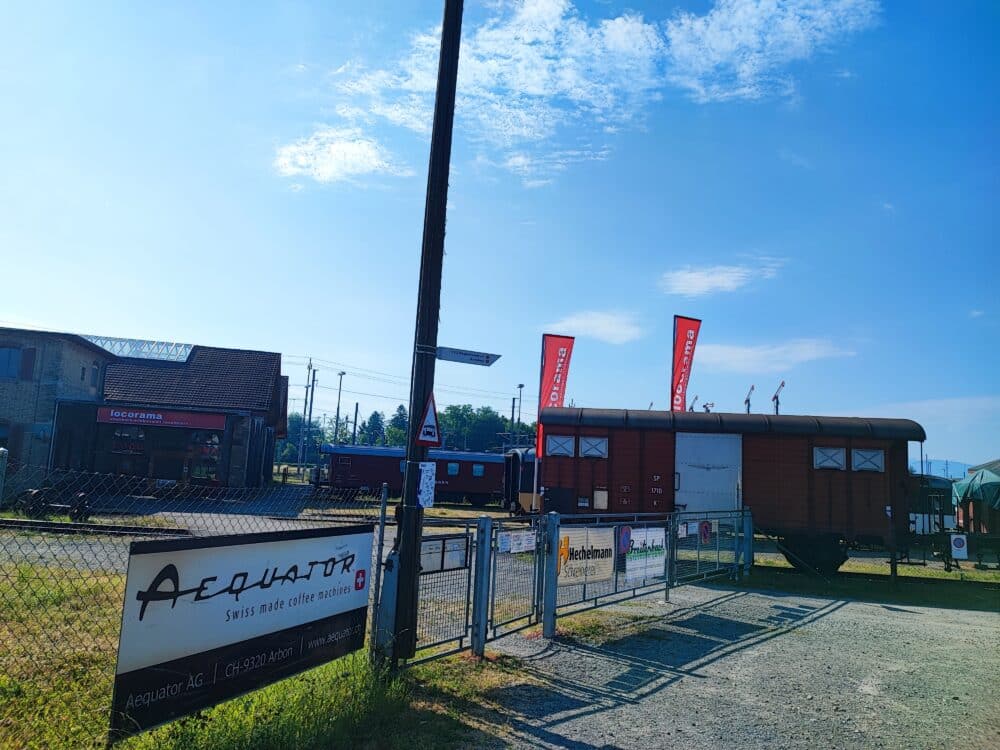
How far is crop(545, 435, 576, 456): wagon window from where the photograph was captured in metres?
17.5

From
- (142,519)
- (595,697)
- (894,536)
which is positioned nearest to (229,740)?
(595,697)

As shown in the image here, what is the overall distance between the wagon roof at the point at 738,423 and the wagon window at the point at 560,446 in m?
0.35

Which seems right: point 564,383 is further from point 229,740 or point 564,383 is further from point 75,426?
point 229,740

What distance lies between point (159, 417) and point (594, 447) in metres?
23.7

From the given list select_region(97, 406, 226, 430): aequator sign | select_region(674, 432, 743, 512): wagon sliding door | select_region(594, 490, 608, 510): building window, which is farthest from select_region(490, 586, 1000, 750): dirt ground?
select_region(97, 406, 226, 430): aequator sign

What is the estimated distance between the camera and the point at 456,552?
23.6ft

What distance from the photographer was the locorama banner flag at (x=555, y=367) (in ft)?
93.2

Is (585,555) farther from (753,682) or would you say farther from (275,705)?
(275,705)

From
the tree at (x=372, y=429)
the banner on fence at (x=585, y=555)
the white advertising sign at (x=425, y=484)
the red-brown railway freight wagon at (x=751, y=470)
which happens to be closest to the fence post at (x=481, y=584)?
the white advertising sign at (x=425, y=484)

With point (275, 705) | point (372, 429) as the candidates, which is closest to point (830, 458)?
point (275, 705)

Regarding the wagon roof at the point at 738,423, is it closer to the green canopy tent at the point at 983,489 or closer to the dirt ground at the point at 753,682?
the dirt ground at the point at 753,682

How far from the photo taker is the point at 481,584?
722cm

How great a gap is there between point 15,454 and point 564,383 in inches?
908

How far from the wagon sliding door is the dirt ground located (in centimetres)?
570
